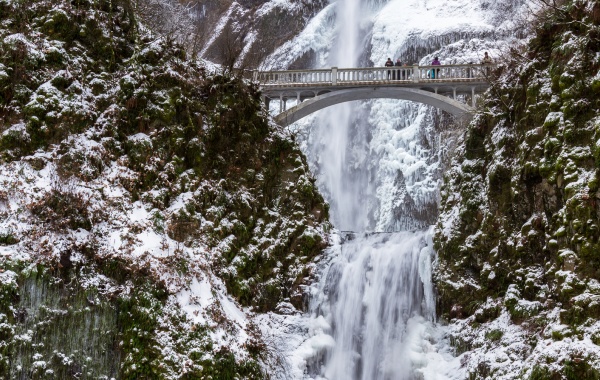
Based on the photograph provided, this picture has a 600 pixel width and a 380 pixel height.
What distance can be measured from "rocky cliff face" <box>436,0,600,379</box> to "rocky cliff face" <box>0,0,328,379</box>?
358 centimetres

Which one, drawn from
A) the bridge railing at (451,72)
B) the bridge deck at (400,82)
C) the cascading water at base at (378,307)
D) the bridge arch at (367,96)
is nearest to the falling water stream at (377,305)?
the cascading water at base at (378,307)

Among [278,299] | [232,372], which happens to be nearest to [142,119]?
[278,299]

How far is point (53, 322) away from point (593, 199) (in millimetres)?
8939

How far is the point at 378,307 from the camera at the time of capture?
13156 millimetres

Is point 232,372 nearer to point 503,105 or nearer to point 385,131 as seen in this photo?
point 503,105

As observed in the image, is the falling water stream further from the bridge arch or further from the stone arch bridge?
the stone arch bridge

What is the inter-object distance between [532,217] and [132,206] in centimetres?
777

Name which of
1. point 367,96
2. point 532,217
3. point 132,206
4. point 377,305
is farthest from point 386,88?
point 132,206

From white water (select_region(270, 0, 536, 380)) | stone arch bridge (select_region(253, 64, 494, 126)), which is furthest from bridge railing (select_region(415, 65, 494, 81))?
white water (select_region(270, 0, 536, 380))

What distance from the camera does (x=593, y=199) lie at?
936cm

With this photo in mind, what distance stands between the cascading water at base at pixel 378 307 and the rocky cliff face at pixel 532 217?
0.72m

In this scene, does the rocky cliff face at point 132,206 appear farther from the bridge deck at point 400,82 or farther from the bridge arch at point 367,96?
the bridge deck at point 400,82

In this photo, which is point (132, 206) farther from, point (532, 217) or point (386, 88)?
point (386, 88)

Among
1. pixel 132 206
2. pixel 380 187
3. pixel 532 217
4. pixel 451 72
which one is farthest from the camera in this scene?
pixel 380 187
